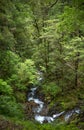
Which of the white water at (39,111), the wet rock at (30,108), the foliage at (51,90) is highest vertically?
the foliage at (51,90)

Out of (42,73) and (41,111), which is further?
(42,73)

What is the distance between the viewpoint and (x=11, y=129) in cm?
794

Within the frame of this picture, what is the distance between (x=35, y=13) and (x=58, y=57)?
7110mm

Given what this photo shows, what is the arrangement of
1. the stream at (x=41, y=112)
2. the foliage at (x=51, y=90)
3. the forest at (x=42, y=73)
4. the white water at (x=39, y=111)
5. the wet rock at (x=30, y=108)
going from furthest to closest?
1. the foliage at (x=51, y=90)
2. the wet rock at (x=30, y=108)
3. the white water at (x=39, y=111)
4. the stream at (x=41, y=112)
5. the forest at (x=42, y=73)

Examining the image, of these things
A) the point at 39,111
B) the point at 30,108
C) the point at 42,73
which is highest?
the point at 42,73

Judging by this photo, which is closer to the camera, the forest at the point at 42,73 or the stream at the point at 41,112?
the forest at the point at 42,73

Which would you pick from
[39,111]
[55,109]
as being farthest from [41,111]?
[55,109]

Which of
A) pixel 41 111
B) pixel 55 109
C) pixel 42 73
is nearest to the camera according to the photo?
pixel 55 109

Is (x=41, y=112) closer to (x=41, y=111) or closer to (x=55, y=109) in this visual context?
(x=41, y=111)

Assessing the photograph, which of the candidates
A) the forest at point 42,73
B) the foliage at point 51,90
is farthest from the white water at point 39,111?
the foliage at point 51,90

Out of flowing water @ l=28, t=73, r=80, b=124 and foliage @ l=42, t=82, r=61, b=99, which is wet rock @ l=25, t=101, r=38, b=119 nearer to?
flowing water @ l=28, t=73, r=80, b=124

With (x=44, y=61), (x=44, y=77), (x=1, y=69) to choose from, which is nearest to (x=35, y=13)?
(x=44, y=61)

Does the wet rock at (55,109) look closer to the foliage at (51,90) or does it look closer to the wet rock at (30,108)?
the wet rock at (30,108)

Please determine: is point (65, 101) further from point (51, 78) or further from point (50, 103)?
point (51, 78)
